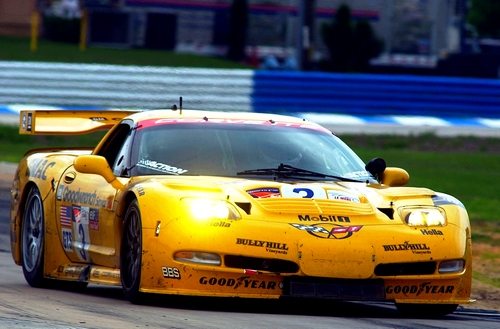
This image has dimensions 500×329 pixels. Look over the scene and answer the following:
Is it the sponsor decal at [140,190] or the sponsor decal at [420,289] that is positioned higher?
the sponsor decal at [140,190]

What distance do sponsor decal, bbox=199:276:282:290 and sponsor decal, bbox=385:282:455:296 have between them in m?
0.64

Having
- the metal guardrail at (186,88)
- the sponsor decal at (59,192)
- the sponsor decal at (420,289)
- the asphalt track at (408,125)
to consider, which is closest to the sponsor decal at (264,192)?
the sponsor decal at (420,289)

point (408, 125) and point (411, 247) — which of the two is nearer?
point (411, 247)

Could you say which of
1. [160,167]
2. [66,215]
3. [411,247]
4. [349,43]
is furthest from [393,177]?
[349,43]

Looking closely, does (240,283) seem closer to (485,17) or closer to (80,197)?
(80,197)

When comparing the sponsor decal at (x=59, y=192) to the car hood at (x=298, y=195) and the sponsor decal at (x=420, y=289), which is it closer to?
the car hood at (x=298, y=195)

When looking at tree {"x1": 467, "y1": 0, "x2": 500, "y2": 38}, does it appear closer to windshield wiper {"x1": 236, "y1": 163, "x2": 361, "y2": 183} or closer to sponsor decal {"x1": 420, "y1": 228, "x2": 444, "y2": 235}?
windshield wiper {"x1": 236, "y1": 163, "x2": 361, "y2": 183}

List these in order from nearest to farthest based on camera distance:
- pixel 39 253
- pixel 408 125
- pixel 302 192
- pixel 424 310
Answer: pixel 302 192 → pixel 424 310 → pixel 39 253 → pixel 408 125

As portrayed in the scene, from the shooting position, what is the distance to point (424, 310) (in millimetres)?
8203

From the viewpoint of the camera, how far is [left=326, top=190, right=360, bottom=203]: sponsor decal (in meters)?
8.02

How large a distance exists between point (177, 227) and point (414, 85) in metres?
17.1

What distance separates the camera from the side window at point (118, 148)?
350 inches

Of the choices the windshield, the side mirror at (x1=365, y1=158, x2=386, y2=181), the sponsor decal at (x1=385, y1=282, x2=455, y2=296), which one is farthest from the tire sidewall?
the sponsor decal at (x1=385, y1=282, x2=455, y2=296)

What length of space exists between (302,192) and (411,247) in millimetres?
700
